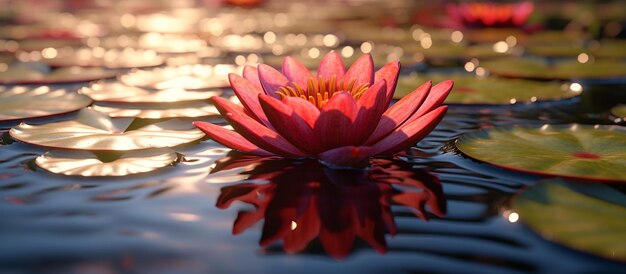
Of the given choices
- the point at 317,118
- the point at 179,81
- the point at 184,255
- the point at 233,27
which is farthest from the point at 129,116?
the point at 233,27

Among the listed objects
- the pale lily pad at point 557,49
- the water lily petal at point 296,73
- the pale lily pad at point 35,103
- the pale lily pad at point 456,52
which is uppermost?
the pale lily pad at point 557,49

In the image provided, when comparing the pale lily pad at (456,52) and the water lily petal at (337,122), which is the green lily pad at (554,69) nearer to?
the pale lily pad at (456,52)

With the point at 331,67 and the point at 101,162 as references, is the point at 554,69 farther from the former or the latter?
the point at 101,162

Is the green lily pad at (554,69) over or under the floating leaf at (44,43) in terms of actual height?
over

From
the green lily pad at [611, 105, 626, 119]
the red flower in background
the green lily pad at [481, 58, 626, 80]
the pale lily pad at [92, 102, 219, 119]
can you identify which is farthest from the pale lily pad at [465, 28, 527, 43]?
the pale lily pad at [92, 102, 219, 119]

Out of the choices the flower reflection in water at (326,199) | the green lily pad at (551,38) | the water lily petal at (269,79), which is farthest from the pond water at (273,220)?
the green lily pad at (551,38)

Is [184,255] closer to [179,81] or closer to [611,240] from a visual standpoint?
[611,240]
